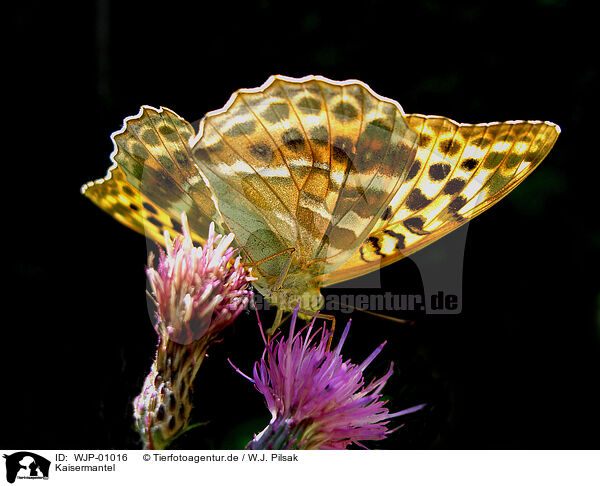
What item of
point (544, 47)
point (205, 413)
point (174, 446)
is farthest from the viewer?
→ point (544, 47)

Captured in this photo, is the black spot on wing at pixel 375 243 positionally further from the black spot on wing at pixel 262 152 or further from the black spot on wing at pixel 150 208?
the black spot on wing at pixel 150 208

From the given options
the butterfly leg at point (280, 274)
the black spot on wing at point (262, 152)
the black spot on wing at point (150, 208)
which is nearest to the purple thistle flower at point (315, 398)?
the butterfly leg at point (280, 274)

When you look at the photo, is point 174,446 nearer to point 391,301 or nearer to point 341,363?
point 341,363

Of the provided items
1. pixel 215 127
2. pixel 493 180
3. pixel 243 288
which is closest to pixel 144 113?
pixel 215 127

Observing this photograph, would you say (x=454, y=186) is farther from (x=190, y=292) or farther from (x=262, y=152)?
(x=190, y=292)

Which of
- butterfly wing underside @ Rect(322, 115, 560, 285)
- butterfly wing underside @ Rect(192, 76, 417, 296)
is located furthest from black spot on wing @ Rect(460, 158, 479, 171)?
butterfly wing underside @ Rect(192, 76, 417, 296)

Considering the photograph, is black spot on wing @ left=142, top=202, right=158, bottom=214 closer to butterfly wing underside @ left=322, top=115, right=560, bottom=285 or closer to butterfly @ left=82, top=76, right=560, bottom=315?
butterfly @ left=82, top=76, right=560, bottom=315

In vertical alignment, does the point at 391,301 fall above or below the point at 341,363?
above
